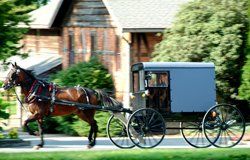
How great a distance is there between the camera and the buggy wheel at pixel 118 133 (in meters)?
20.7

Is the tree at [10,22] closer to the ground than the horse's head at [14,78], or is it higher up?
higher up

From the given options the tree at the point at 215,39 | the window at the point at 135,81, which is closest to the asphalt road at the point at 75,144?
the window at the point at 135,81

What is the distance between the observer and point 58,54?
33125 millimetres

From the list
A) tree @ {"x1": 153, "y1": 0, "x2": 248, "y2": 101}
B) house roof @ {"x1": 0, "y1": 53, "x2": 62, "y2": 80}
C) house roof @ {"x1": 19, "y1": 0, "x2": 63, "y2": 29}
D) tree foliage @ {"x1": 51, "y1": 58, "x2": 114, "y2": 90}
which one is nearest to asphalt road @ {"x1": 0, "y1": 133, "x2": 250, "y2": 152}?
tree foliage @ {"x1": 51, "y1": 58, "x2": 114, "y2": 90}

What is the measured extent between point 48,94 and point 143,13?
870cm

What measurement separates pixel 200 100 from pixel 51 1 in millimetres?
19022

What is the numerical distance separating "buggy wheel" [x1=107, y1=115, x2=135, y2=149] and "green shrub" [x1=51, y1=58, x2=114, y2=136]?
2.36m

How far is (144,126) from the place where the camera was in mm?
20203

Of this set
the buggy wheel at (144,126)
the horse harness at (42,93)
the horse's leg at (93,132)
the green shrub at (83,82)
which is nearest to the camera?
the buggy wheel at (144,126)

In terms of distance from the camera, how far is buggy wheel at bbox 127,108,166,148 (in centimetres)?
2002

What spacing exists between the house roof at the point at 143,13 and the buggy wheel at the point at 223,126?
22.5 feet

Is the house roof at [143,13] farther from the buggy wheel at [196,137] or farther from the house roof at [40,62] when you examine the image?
the buggy wheel at [196,137]

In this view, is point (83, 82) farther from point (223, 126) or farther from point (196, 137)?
point (223, 126)

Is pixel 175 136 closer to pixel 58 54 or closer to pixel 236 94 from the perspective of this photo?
pixel 236 94
